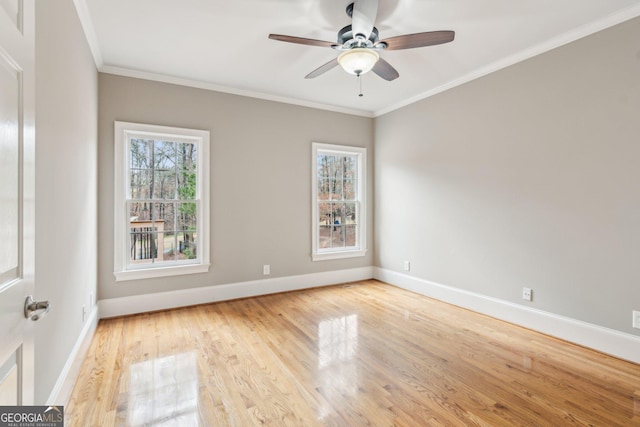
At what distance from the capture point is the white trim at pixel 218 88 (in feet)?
11.6

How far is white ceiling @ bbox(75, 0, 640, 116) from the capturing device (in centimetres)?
247

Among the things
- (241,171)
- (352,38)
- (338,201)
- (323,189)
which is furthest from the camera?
(338,201)

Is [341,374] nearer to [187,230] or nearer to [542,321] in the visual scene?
[542,321]

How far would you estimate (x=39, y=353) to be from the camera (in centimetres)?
163

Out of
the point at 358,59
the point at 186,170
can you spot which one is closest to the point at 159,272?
the point at 186,170

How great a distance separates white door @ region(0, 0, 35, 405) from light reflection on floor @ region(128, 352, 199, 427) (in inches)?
38.1

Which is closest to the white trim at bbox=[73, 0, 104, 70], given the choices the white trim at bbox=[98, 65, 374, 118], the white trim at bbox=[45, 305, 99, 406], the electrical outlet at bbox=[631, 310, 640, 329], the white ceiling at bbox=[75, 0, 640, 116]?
the white ceiling at bbox=[75, 0, 640, 116]

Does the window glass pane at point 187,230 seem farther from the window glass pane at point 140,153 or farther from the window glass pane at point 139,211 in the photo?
the window glass pane at point 140,153

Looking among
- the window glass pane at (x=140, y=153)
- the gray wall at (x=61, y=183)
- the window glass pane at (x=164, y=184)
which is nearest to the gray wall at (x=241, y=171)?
the window glass pane at (x=140, y=153)

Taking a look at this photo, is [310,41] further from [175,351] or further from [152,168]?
[175,351]

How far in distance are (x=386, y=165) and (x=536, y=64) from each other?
233cm

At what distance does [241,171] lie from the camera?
421 cm

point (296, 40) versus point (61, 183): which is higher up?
point (296, 40)

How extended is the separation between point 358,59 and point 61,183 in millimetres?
2320
